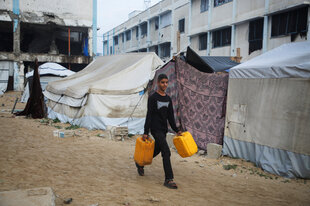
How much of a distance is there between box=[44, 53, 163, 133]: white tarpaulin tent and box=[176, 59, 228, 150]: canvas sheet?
225cm

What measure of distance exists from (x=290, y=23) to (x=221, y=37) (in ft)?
18.9

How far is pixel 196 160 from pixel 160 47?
912 inches

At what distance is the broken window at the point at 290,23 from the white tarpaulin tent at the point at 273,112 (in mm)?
7447

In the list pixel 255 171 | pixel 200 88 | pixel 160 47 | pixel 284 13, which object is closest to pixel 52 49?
pixel 160 47

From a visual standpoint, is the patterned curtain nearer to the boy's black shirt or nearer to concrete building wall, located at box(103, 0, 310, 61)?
the boy's black shirt

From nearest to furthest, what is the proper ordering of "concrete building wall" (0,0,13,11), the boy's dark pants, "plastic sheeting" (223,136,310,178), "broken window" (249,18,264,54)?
the boy's dark pants
"plastic sheeting" (223,136,310,178)
"broken window" (249,18,264,54)
"concrete building wall" (0,0,13,11)

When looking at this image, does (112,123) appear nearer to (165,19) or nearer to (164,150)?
(164,150)

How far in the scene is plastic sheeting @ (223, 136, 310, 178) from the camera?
16.1ft

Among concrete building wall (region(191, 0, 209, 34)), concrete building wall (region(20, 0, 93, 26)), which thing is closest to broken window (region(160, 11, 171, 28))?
concrete building wall (region(191, 0, 209, 34))

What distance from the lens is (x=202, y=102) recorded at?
23.5 ft

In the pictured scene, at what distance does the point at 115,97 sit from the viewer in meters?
9.45

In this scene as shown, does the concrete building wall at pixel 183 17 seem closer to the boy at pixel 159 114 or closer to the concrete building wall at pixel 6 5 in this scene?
the concrete building wall at pixel 6 5

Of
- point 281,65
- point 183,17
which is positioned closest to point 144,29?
point 183,17

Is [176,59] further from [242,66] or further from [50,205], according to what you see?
[50,205]
